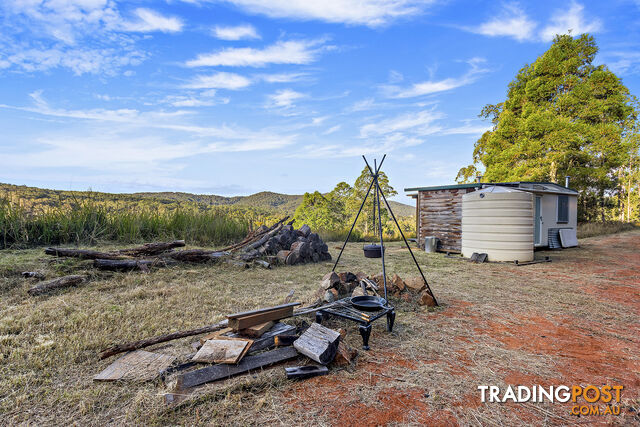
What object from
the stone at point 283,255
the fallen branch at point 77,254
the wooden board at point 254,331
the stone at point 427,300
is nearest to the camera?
the wooden board at point 254,331

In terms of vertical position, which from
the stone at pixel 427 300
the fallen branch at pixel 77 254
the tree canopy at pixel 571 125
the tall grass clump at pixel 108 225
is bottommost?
the stone at pixel 427 300

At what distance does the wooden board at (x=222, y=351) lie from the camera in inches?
91.7

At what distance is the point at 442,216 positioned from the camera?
37.3ft

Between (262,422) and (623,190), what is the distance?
3197cm

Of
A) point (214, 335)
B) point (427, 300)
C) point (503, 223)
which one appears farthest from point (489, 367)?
point (503, 223)

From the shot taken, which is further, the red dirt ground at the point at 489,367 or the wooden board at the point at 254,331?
the wooden board at the point at 254,331

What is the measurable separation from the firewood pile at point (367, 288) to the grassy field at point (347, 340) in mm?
219

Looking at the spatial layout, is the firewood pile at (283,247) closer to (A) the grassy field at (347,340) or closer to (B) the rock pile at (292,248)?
(B) the rock pile at (292,248)

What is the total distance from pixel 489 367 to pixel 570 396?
1.80ft

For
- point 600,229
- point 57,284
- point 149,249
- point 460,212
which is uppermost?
point 460,212

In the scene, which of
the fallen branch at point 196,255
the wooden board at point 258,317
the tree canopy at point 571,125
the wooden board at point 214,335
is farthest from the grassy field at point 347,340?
the tree canopy at point 571,125

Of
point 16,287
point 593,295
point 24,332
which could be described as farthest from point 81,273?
point 593,295

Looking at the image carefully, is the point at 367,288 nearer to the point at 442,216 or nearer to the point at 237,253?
the point at 237,253

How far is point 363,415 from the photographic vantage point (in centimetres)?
192
